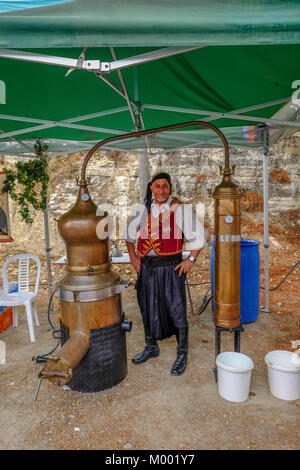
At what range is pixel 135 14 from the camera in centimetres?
133

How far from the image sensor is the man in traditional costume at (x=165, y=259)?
3.01 meters

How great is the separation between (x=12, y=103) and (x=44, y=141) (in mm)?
1198

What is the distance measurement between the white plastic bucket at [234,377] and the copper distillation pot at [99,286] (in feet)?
1.07

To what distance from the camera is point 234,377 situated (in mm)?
2508

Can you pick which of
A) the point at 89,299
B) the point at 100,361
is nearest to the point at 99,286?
the point at 89,299

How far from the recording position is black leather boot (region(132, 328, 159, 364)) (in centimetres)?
328

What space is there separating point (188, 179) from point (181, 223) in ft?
23.9

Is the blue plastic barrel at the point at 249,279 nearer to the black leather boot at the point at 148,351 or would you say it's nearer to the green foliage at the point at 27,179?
the black leather boot at the point at 148,351

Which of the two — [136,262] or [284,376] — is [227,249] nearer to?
[136,262]

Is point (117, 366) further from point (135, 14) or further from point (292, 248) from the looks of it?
point (292, 248)

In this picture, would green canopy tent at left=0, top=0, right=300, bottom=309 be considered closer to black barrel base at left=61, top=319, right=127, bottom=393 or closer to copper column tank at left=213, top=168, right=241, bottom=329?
copper column tank at left=213, top=168, right=241, bottom=329

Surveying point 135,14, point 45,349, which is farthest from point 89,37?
point 45,349

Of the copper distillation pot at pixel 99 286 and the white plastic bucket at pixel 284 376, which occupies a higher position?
the copper distillation pot at pixel 99 286

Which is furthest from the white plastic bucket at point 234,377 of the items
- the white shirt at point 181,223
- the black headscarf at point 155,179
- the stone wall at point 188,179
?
the stone wall at point 188,179
